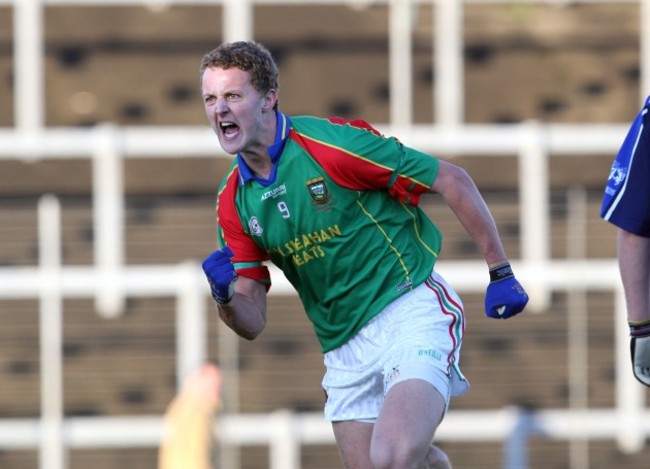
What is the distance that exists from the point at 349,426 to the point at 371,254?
70cm

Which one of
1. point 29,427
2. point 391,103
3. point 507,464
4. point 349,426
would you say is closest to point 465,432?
point 507,464

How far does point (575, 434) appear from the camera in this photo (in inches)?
522

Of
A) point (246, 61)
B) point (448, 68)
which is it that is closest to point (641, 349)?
point (246, 61)

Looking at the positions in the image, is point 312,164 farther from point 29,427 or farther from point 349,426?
point 29,427

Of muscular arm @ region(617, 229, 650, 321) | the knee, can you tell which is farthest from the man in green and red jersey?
muscular arm @ region(617, 229, 650, 321)

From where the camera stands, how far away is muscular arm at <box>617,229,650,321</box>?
4.81 meters

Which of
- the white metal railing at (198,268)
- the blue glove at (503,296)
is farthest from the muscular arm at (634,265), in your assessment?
the white metal railing at (198,268)

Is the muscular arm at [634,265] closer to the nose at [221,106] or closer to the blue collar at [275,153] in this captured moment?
the blue collar at [275,153]

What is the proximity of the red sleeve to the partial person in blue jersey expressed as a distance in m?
1.46

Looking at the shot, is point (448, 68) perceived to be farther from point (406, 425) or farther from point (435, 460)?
point (406, 425)

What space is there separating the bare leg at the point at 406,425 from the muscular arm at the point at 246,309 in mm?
661

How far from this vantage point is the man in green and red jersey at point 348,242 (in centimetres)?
534

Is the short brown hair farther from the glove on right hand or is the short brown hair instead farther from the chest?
the glove on right hand

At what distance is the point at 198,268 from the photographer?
13367 millimetres
